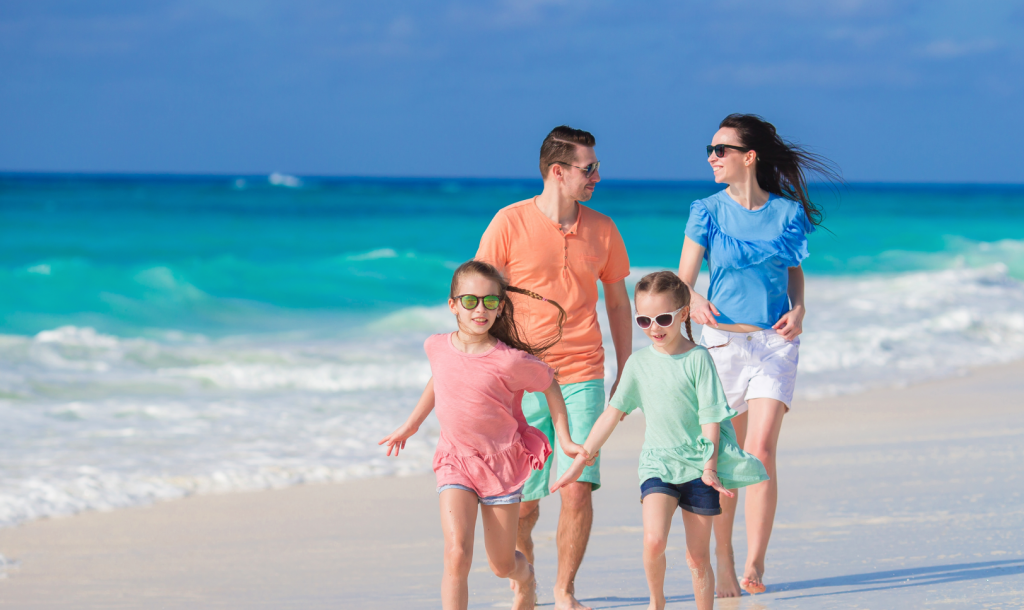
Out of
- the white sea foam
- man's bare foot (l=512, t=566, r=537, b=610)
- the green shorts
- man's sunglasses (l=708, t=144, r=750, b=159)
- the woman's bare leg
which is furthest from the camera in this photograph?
the white sea foam

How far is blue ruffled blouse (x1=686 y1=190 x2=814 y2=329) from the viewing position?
381 cm

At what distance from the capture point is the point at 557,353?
11.9 feet

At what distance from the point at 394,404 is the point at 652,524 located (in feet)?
17.7

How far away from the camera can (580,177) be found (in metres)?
3.67

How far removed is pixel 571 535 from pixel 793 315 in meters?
1.12

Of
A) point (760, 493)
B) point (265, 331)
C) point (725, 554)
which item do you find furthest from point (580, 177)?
point (265, 331)

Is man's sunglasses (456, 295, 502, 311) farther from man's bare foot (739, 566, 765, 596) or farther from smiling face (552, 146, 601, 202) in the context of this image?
man's bare foot (739, 566, 765, 596)

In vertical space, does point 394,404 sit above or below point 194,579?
above

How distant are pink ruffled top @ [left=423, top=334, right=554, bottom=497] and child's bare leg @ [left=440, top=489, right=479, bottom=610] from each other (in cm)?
6

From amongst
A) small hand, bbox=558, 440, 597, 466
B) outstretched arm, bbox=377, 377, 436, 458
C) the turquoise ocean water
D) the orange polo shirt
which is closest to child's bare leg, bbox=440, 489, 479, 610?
outstretched arm, bbox=377, 377, 436, 458

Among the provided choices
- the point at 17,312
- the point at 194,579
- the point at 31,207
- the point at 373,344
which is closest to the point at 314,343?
the point at 373,344

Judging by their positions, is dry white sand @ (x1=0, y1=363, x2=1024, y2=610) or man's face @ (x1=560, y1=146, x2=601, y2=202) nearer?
man's face @ (x1=560, y1=146, x2=601, y2=202)

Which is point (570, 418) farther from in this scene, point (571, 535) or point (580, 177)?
point (580, 177)

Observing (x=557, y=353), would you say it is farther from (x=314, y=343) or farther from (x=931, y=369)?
(x=314, y=343)
